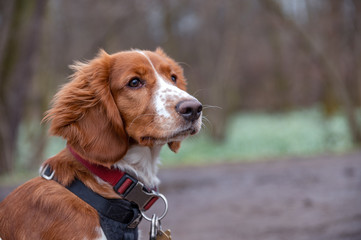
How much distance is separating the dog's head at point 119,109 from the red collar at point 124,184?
0.08 meters

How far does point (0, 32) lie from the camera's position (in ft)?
30.1

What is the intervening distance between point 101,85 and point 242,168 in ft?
24.4

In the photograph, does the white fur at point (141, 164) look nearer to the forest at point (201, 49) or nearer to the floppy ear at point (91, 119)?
the floppy ear at point (91, 119)

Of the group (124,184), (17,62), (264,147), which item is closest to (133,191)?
(124,184)

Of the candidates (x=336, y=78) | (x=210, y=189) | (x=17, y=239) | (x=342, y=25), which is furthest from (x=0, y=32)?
(x=342, y=25)

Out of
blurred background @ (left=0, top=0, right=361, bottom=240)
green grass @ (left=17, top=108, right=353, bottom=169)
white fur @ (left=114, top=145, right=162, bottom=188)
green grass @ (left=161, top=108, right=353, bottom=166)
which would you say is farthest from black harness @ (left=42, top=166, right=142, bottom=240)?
green grass @ (left=161, top=108, right=353, bottom=166)

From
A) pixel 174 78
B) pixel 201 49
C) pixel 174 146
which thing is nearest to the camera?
pixel 174 146

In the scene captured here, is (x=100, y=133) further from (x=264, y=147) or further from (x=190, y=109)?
(x=264, y=147)

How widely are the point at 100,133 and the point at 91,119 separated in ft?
0.42

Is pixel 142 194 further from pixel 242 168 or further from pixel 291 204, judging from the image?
pixel 242 168

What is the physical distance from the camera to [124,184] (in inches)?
107

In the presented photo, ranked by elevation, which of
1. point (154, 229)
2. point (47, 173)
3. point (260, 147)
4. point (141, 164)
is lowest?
point (260, 147)

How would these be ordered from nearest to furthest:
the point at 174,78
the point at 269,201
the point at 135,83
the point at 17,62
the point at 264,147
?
the point at 135,83 → the point at 174,78 → the point at 269,201 → the point at 17,62 → the point at 264,147

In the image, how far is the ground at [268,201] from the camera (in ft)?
16.5
